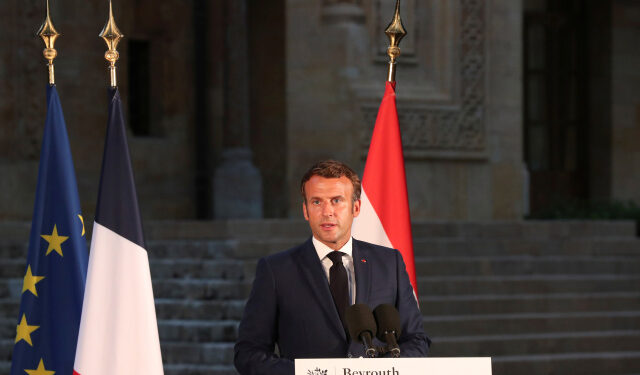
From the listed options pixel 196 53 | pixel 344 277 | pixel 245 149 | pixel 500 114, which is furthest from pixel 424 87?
pixel 344 277

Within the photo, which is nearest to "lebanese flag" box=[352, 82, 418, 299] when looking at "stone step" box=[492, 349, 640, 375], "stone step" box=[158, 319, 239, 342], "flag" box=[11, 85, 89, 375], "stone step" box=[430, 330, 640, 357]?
"flag" box=[11, 85, 89, 375]

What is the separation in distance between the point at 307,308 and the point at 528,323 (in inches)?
238

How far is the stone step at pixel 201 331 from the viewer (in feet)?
27.7

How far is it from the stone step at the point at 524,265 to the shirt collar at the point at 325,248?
601 centimetres

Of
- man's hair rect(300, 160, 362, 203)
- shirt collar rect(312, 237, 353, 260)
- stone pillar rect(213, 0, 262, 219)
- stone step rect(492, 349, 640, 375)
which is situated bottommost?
stone step rect(492, 349, 640, 375)

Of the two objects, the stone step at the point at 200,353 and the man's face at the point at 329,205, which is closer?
the man's face at the point at 329,205

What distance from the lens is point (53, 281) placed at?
505 centimetres

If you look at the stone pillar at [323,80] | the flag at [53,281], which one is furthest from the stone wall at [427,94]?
the flag at [53,281]

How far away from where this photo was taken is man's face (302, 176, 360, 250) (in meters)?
3.49

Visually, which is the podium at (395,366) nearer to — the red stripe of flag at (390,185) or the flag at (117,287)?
the flag at (117,287)

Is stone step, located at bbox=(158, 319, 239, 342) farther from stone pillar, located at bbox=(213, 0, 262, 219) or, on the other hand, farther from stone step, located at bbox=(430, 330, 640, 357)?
stone pillar, located at bbox=(213, 0, 262, 219)

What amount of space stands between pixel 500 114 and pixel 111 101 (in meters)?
8.16

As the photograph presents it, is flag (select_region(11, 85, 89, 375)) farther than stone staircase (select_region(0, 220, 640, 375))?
No

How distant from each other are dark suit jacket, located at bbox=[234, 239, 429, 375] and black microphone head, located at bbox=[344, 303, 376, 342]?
393 mm
